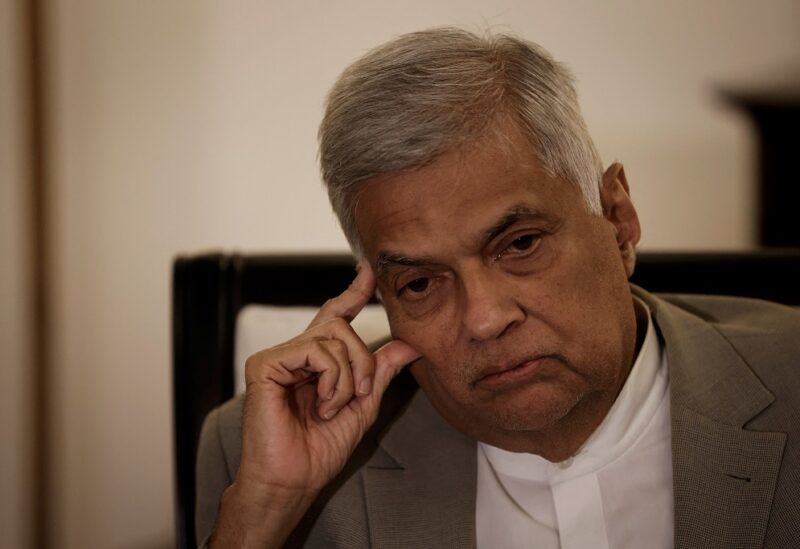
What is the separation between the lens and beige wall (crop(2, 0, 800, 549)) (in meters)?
1.36

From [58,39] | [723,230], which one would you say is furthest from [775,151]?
[58,39]

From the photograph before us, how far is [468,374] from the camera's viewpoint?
1036 millimetres

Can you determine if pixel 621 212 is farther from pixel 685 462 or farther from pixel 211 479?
pixel 211 479

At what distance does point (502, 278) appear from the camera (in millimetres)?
1010

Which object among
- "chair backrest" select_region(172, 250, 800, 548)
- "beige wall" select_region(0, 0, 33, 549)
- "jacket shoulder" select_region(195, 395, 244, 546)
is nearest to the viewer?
"jacket shoulder" select_region(195, 395, 244, 546)

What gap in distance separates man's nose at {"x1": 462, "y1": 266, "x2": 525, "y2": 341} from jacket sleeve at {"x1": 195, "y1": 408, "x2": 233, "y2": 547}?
0.50m

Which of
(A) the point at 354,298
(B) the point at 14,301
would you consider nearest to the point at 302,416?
(A) the point at 354,298

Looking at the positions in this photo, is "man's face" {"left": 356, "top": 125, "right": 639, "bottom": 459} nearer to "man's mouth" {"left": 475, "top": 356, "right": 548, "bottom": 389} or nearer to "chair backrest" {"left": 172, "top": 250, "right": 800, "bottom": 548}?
"man's mouth" {"left": 475, "top": 356, "right": 548, "bottom": 389}

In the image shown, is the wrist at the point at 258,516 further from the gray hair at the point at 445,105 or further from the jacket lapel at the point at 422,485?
the gray hair at the point at 445,105

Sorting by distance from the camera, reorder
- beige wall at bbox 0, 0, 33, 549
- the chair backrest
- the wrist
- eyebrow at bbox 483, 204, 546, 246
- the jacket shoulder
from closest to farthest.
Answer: eyebrow at bbox 483, 204, 546, 246 < the wrist < the jacket shoulder < the chair backrest < beige wall at bbox 0, 0, 33, 549

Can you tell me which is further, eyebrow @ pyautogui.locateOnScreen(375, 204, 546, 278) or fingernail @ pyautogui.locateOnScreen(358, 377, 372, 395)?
fingernail @ pyautogui.locateOnScreen(358, 377, 372, 395)

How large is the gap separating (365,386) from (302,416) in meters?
0.10

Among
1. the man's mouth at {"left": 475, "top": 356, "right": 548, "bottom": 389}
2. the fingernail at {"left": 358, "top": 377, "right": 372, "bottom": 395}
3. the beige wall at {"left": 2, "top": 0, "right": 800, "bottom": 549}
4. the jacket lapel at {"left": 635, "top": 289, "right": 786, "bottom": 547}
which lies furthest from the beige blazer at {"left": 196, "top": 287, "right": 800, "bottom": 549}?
the beige wall at {"left": 2, "top": 0, "right": 800, "bottom": 549}

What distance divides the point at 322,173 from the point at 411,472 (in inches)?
17.2
